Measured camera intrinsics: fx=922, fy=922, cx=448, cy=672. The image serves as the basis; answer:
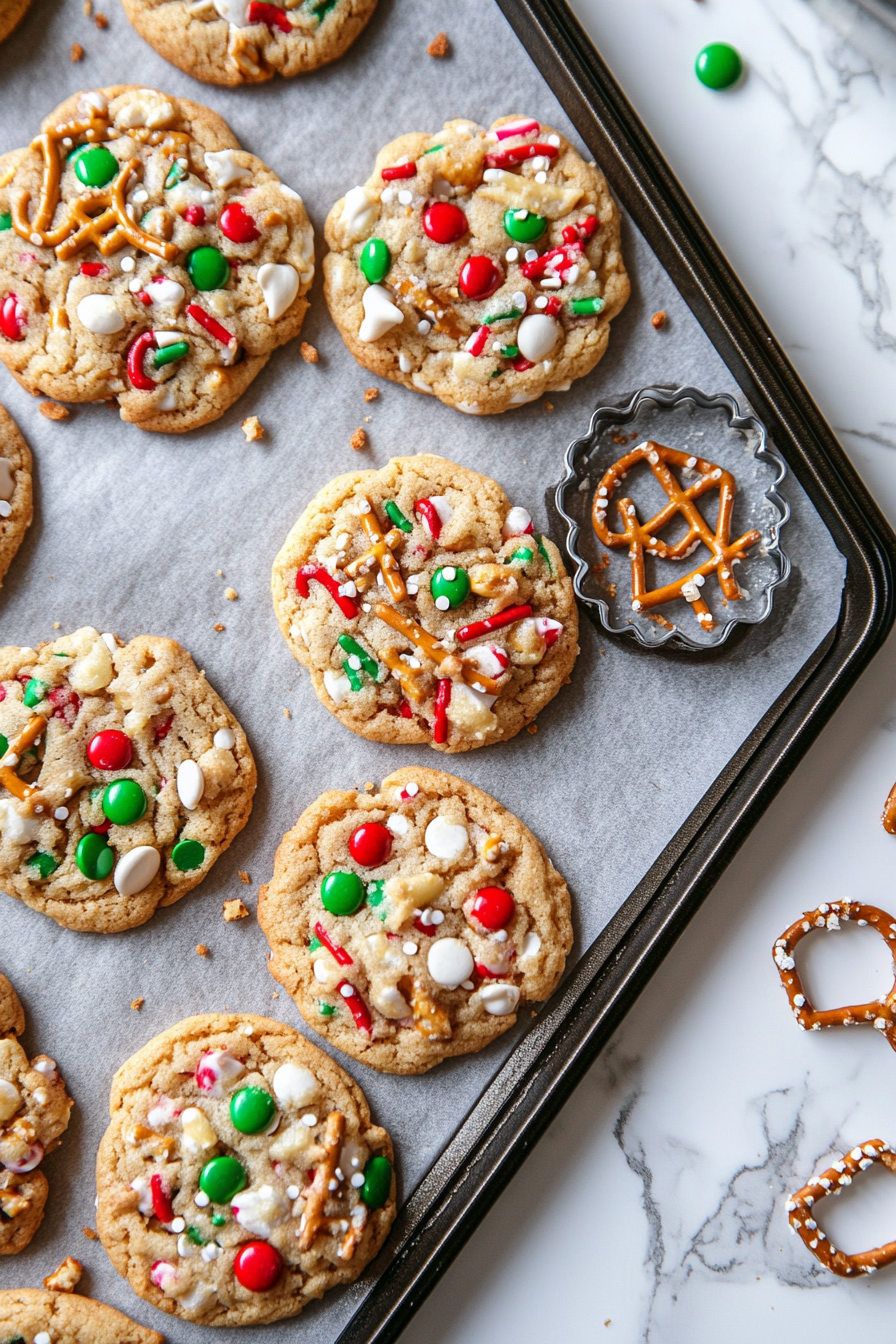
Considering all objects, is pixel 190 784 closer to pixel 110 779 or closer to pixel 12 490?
pixel 110 779

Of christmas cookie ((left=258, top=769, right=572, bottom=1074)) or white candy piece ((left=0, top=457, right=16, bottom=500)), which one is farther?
white candy piece ((left=0, top=457, right=16, bottom=500))

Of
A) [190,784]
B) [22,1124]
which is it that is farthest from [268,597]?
[22,1124]

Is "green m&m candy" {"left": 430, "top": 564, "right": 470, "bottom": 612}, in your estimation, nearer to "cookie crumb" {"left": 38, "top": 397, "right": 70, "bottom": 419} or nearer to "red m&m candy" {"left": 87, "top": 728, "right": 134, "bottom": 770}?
"red m&m candy" {"left": 87, "top": 728, "right": 134, "bottom": 770}

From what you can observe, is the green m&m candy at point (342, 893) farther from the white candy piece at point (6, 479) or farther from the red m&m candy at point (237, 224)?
the red m&m candy at point (237, 224)

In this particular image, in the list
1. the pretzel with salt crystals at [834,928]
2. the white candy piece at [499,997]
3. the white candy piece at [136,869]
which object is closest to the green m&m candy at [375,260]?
the white candy piece at [136,869]

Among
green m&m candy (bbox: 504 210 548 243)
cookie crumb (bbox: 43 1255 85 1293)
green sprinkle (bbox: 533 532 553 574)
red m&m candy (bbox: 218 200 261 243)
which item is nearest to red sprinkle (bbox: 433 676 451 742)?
green sprinkle (bbox: 533 532 553 574)

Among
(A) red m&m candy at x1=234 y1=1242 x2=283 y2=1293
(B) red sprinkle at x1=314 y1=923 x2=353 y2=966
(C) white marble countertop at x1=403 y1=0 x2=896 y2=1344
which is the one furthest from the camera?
(C) white marble countertop at x1=403 y1=0 x2=896 y2=1344

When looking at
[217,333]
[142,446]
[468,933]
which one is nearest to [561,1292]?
[468,933]
